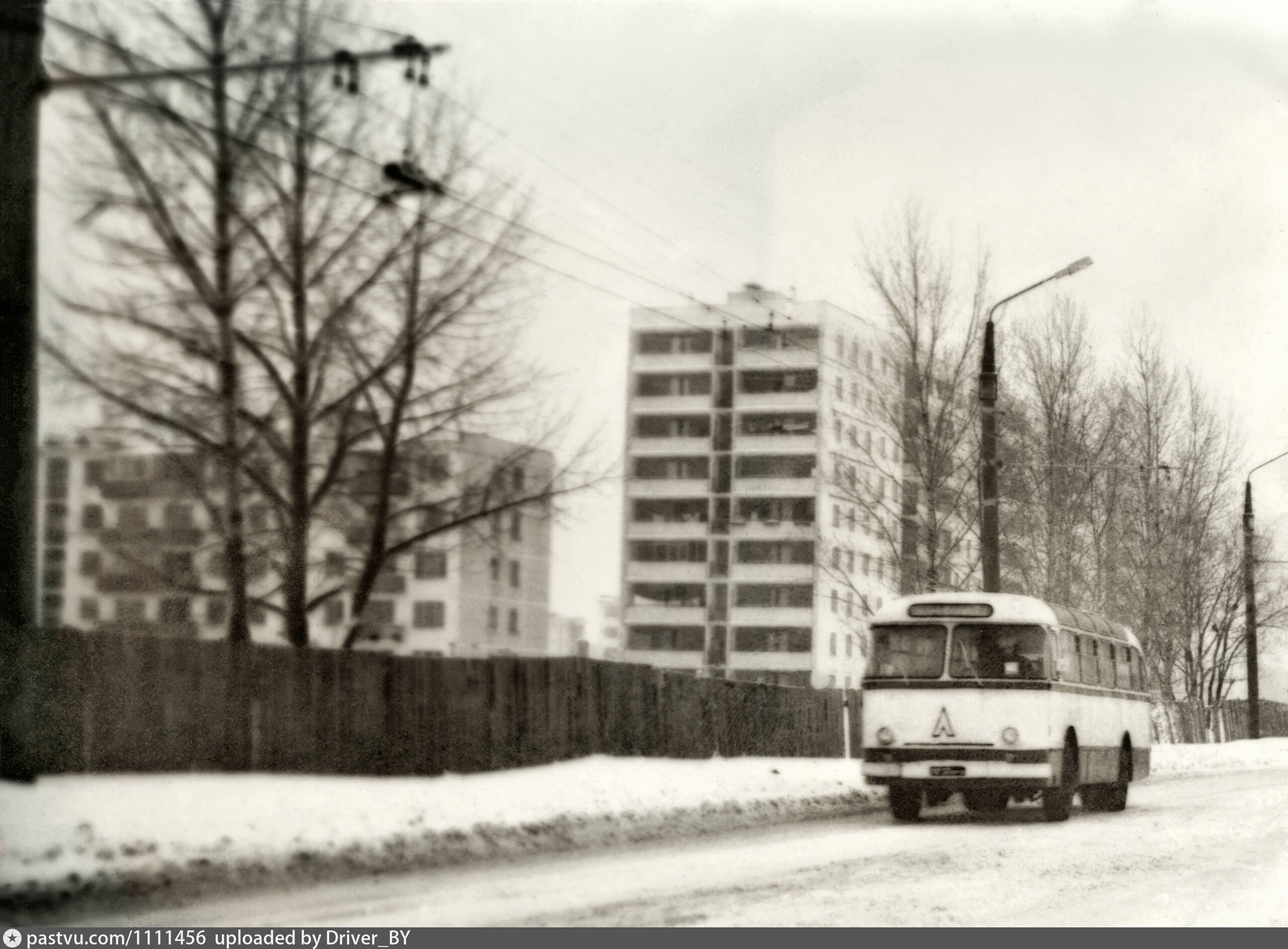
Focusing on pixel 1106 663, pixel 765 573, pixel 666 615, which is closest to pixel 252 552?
pixel 1106 663

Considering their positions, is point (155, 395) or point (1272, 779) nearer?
point (155, 395)

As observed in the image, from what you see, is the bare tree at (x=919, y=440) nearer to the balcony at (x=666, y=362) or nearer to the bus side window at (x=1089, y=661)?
the bus side window at (x=1089, y=661)

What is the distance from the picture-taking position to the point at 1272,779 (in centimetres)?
3400

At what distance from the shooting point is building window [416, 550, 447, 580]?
2220 centimetres

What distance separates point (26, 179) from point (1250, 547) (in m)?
43.2

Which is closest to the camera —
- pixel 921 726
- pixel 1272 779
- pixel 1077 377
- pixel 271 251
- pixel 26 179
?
pixel 26 179

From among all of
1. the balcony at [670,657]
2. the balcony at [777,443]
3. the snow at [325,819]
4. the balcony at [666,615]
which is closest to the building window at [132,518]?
the snow at [325,819]

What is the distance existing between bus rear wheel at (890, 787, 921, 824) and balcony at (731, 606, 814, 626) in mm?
76570

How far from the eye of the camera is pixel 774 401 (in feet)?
313

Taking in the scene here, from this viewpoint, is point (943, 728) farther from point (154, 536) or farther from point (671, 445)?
point (671, 445)

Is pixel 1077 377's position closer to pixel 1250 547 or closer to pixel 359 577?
pixel 1250 547

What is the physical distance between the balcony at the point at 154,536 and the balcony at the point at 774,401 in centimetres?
7560

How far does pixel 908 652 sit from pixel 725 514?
7753 centimetres
